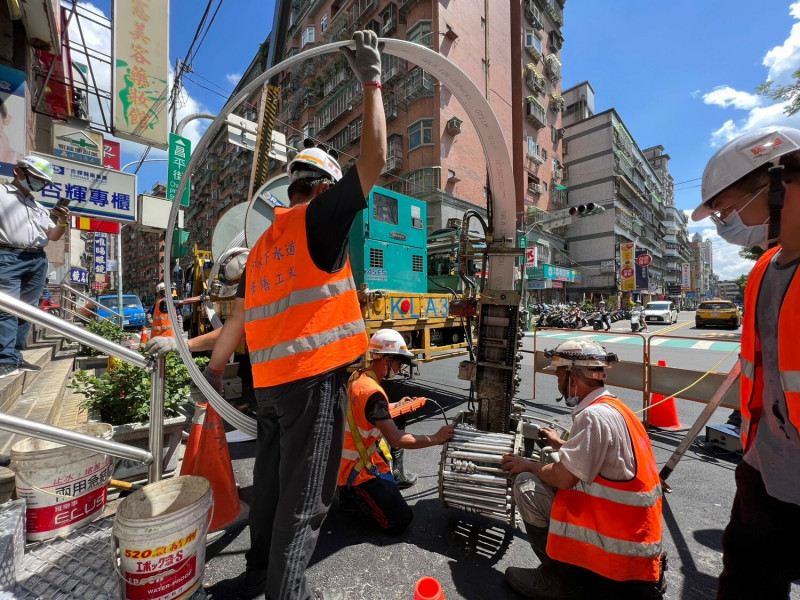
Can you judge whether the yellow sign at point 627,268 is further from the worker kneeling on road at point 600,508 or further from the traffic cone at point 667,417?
the worker kneeling on road at point 600,508

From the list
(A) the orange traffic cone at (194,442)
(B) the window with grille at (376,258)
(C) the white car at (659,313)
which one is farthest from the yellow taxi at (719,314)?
(A) the orange traffic cone at (194,442)

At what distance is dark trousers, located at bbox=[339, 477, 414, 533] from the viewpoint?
2.55 metres

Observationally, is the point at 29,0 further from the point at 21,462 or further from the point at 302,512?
the point at 302,512

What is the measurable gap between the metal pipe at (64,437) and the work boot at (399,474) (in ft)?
6.46

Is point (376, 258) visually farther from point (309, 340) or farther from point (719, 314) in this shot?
point (719, 314)

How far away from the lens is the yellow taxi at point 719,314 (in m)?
21.5

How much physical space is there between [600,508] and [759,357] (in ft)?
3.21

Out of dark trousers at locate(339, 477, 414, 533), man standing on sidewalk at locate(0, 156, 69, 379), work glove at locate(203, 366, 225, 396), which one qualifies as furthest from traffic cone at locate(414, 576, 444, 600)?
man standing on sidewalk at locate(0, 156, 69, 379)

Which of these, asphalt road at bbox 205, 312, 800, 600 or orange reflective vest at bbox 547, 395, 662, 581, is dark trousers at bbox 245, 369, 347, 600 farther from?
orange reflective vest at bbox 547, 395, 662, 581

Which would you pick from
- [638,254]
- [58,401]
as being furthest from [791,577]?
[638,254]

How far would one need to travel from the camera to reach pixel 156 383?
78.5 inches

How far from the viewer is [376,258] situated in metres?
5.72

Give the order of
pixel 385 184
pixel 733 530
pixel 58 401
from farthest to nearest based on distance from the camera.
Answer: pixel 385 184 < pixel 58 401 < pixel 733 530

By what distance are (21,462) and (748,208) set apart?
356 cm
